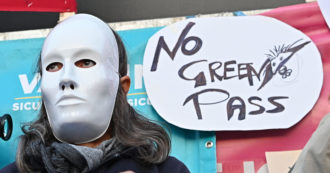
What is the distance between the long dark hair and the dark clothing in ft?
0.06

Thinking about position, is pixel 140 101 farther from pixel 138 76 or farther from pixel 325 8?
pixel 325 8

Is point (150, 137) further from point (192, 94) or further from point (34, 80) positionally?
point (34, 80)

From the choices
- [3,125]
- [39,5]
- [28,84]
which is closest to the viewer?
[3,125]

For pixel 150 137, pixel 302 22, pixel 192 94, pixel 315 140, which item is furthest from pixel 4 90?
pixel 315 140

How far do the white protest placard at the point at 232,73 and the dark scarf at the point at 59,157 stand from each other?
59 centimetres

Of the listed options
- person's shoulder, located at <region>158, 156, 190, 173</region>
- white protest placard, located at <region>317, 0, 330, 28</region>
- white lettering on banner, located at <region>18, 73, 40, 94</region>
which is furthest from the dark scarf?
white protest placard, located at <region>317, 0, 330, 28</region>

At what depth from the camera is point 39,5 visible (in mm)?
2496

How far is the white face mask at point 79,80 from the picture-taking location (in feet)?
5.33

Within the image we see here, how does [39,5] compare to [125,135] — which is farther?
[39,5]

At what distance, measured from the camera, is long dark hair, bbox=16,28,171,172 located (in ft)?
5.19

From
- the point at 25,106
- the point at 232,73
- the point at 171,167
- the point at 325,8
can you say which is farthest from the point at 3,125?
the point at 325,8

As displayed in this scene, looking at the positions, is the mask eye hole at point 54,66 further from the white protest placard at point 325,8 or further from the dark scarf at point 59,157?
the white protest placard at point 325,8

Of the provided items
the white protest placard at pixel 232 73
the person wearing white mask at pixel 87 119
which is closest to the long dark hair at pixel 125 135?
the person wearing white mask at pixel 87 119

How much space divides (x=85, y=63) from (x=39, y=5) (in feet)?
2.89
